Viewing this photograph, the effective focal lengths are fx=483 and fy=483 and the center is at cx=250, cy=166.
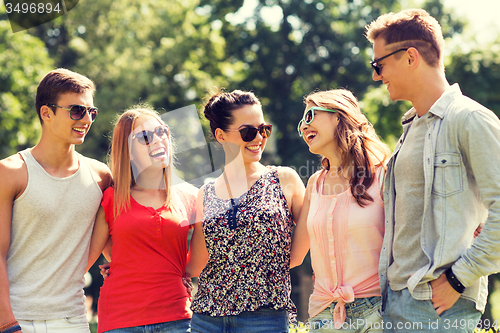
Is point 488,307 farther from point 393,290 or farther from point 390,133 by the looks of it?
point 393,290

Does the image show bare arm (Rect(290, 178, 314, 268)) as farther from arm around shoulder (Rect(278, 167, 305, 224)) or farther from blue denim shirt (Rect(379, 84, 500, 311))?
blue denim shirt (Rect(379, 84, 500, 311))

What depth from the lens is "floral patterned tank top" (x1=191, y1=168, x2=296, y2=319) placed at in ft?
10.6

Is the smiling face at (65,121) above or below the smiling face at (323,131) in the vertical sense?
above

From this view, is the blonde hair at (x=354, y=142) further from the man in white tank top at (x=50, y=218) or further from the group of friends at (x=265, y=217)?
the man in white tank top at (x=50, y=218)

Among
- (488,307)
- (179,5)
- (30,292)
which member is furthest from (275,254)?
(179,5)

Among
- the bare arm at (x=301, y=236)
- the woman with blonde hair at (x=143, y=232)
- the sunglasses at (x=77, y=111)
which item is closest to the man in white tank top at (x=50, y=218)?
the sunglasses at (x=77, y=111)

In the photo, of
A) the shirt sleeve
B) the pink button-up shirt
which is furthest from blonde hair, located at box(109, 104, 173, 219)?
the shirt sleeve

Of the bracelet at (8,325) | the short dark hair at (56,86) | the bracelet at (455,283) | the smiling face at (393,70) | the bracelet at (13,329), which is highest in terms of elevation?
the short dark hair at (56,86)

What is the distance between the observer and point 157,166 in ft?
12.4

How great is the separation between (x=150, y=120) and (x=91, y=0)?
17394mm

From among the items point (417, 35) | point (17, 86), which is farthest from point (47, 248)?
point (17, 86)

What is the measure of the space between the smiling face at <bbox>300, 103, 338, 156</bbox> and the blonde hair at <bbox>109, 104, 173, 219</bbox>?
1.16 metres

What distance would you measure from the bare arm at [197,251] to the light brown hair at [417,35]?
5.91 feet

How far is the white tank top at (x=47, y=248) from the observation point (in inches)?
130
